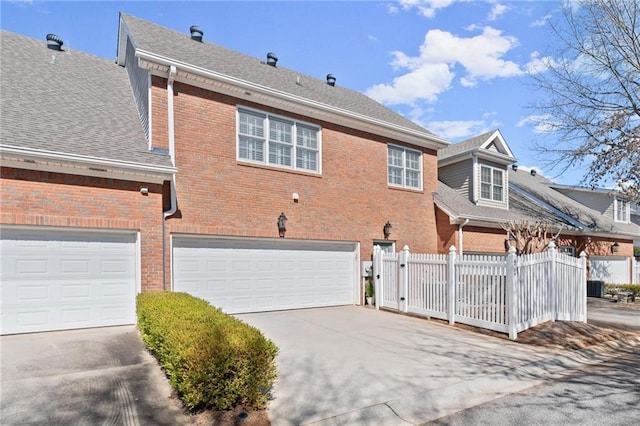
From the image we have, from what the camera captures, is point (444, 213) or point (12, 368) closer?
point (12, 368)

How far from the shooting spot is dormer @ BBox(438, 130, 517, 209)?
57.4 feet

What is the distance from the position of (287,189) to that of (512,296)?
21.4ft

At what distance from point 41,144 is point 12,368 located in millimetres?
4314

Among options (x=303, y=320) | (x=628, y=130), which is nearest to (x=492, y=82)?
(x=628, y=130)

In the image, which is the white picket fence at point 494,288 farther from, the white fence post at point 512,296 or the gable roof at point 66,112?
the gable roof at point 66,112

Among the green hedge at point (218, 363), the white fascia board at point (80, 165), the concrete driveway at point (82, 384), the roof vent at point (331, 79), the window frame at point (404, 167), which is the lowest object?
the concrete driveway at point (82, 384)

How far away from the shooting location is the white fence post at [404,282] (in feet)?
37.6

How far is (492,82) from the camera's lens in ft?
48.9

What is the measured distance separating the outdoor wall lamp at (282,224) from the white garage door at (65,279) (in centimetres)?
396

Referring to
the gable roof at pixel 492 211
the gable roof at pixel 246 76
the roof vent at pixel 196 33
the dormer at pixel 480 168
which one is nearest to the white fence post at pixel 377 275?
the gable roof at pixel 492 211

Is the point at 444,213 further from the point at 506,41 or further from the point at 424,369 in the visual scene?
the point at 424,369

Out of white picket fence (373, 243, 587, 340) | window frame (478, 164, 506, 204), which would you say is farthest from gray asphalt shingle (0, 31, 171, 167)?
window frame (478, 164, 506, 204)

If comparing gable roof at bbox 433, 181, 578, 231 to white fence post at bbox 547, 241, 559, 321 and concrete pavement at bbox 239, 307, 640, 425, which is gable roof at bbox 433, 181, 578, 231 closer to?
white fence post at bbox 547, 241, 559, 321

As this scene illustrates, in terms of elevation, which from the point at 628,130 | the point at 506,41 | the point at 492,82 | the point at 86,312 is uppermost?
the point at 506,41
